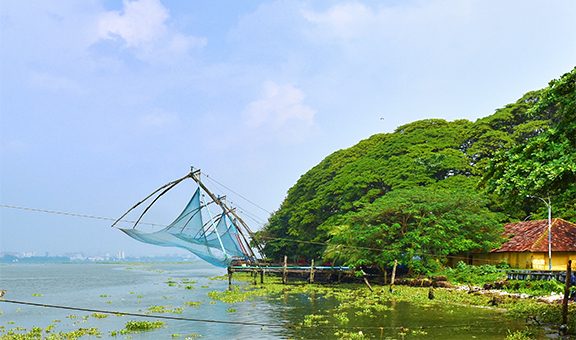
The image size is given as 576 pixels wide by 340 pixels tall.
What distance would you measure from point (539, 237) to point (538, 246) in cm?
66

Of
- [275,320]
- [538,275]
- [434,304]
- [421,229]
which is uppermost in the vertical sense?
[421,229]

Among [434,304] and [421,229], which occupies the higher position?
[421,229]

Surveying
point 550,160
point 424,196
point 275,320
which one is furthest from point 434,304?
point 550,160

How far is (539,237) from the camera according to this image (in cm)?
2767

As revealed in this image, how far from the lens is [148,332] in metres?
15.8

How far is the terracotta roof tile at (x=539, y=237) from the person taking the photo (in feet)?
89.1

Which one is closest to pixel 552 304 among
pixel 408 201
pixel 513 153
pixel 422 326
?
pixel 422 326

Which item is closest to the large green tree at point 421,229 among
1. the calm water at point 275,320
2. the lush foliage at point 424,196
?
the lush foliage at point 424,196

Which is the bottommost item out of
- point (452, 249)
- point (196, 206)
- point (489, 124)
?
point (452, 249)

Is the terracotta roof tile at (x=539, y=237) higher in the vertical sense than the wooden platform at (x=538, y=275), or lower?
higher

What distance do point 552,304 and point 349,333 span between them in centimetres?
768

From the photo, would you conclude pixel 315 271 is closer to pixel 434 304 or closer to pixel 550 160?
pixel 434 304

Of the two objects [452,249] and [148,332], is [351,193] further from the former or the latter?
[148,332]

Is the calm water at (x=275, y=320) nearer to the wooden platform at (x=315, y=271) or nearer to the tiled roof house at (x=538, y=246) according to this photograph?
the wooden platform at (x=315, y=271)
